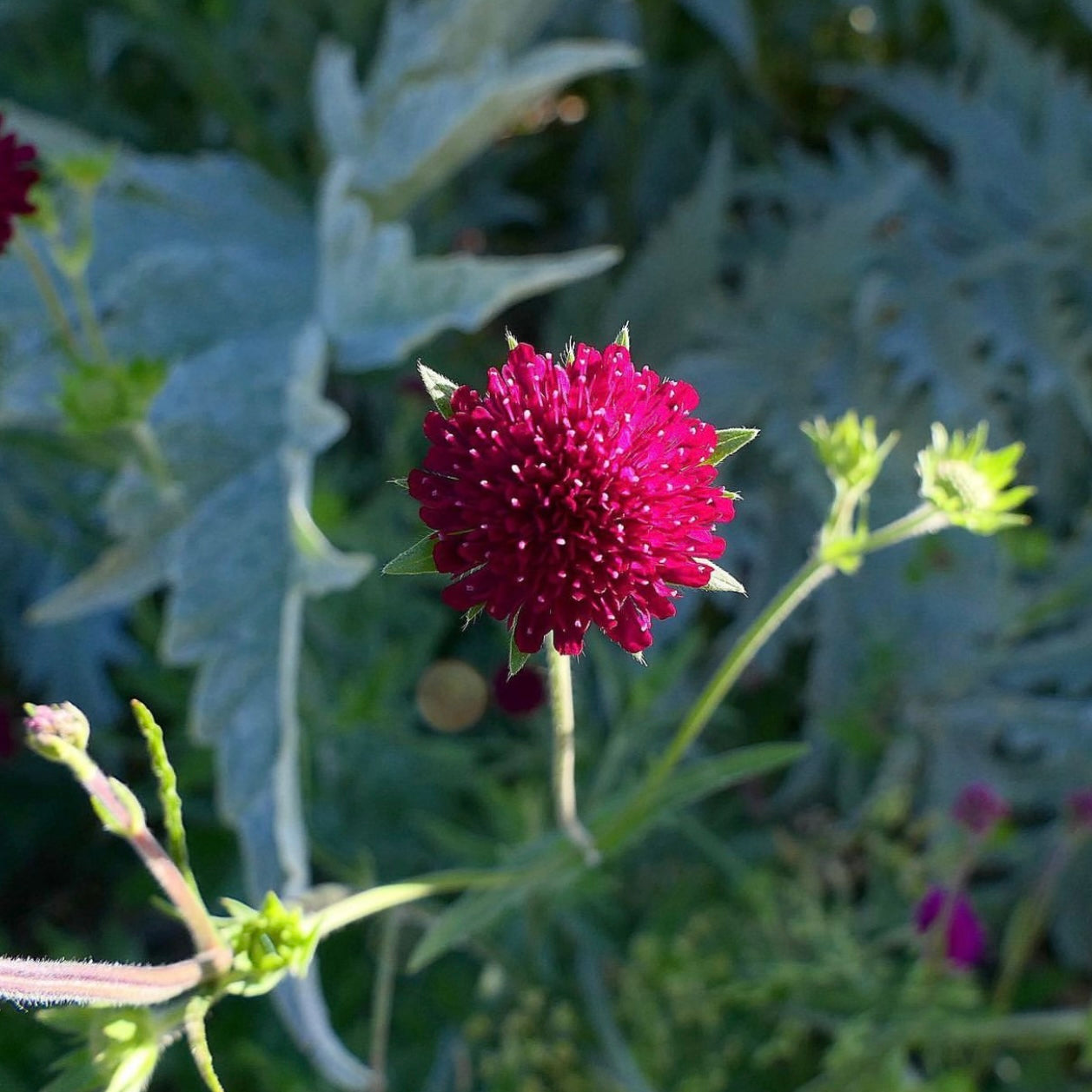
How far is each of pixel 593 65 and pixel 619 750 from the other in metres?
0.46

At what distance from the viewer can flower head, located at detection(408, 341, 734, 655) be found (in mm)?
412

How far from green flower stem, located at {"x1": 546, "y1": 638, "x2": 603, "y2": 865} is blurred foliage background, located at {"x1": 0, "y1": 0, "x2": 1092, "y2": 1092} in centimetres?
16

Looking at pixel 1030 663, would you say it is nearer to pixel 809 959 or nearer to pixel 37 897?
pixel 809 959

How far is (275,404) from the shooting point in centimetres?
73

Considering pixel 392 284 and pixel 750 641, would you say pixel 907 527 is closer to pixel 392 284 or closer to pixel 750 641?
pixel 750 641

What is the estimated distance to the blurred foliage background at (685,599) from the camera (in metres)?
0.76

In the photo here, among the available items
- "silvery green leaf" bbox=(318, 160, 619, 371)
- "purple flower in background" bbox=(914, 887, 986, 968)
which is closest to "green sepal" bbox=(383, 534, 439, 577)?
"silvery green leaf" bbox=(318, 160, 619, 371)

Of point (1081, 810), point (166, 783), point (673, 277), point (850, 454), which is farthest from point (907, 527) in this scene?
point (673, 277)

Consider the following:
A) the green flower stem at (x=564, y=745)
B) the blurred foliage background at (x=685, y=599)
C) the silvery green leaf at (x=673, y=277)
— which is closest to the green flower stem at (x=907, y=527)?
the green flower stem at (x=564, y=745)

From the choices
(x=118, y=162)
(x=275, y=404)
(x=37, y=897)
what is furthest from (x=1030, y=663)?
(x=37, y=897)

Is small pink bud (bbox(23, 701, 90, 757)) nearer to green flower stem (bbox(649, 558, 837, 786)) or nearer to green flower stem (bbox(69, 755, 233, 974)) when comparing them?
green flower stem (bbox(69, 755, 233, 974))

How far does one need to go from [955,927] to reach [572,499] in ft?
2.02

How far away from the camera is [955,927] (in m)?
0.88

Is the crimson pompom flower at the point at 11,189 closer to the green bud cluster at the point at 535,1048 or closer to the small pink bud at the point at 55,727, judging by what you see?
the small pink bud at the point at 55,727
